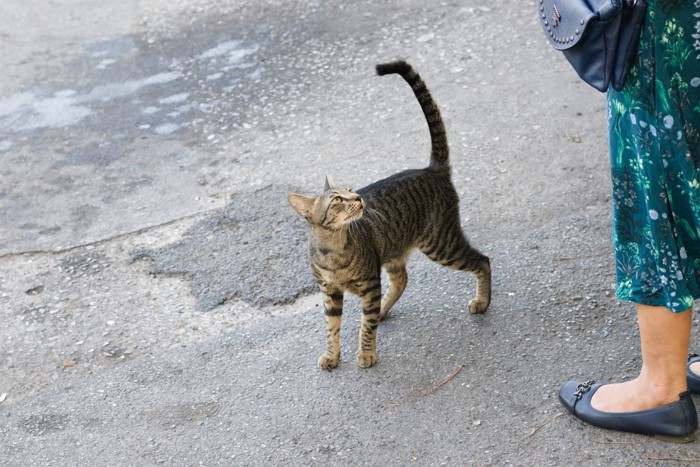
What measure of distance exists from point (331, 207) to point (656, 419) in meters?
1.26

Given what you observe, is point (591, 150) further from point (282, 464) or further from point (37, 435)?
point (37, 435)

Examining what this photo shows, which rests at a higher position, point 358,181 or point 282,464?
point 358,181

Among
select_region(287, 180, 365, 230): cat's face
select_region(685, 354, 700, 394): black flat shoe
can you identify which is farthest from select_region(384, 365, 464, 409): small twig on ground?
select_region(685, 354, 700, 394): black flat shoe

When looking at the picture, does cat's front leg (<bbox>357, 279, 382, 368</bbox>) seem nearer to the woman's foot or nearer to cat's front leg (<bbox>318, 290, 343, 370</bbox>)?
cat's front leg (<bbox>318, 290, 343, 370</bbox>)

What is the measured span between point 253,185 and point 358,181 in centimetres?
55

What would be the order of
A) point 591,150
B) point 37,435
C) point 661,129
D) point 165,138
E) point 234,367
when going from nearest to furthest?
point 661,129 < point 37,435 < point 234,367 < point 591,150 < point 165,138

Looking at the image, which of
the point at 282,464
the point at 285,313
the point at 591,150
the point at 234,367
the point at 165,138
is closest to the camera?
the point at 282,464

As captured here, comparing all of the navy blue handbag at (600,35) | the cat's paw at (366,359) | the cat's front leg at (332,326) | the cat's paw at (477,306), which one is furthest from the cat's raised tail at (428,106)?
the navy blue handbag at (600,35)

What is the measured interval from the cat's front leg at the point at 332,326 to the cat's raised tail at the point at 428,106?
666mm

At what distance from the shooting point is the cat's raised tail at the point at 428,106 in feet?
10.9

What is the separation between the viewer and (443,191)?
3.51 metres

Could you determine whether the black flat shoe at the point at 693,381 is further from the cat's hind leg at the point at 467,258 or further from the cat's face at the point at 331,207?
the cat's face at the point at 331,207

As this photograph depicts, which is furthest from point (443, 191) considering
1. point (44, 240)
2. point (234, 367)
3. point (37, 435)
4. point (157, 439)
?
point (44, 240)

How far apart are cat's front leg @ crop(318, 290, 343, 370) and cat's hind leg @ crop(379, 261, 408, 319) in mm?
286
